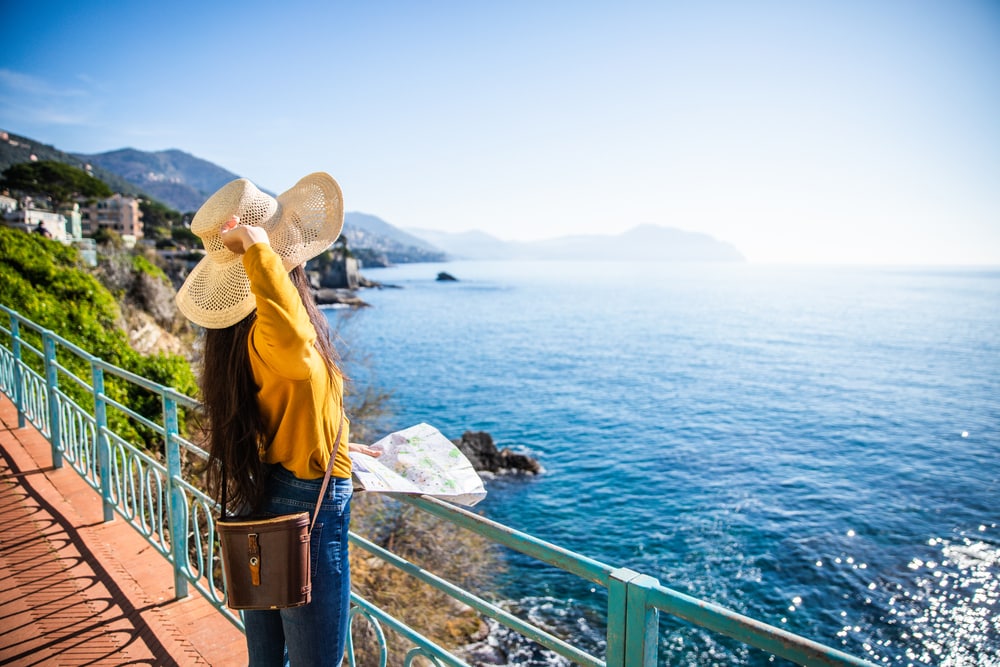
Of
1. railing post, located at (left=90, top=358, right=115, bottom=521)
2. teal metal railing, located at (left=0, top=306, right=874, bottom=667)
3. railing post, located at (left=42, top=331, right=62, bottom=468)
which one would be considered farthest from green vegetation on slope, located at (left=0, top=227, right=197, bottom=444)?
teal metal railing, located at (left=0, top=306, right=874, bottom=667)

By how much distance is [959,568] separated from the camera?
15.8 m

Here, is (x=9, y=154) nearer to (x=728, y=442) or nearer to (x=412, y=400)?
(x=412, y=400)

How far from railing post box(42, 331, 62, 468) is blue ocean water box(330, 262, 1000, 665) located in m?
9.49

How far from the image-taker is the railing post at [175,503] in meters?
3.46

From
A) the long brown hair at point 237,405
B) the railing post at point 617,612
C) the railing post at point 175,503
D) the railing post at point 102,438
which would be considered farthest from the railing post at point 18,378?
the railing post at point 617,612

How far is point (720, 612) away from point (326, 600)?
1206 millimetres

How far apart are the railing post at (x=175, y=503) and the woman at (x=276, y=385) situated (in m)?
1.70

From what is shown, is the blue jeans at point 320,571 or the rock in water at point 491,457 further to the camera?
the rock in water at point 491,457

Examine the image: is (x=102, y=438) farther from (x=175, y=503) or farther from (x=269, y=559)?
(x=269, y=559)

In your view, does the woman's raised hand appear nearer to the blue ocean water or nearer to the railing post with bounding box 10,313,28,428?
the railing post with bounding box 10,313,28,428

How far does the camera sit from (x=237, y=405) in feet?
5.97

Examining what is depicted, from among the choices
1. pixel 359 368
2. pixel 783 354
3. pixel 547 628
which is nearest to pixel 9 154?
pixel 359 368

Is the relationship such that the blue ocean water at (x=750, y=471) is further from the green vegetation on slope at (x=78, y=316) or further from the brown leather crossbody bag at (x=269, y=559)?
the brown leather crossbody bag at (x=269, y=559)

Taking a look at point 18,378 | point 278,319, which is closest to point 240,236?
point 278,319
